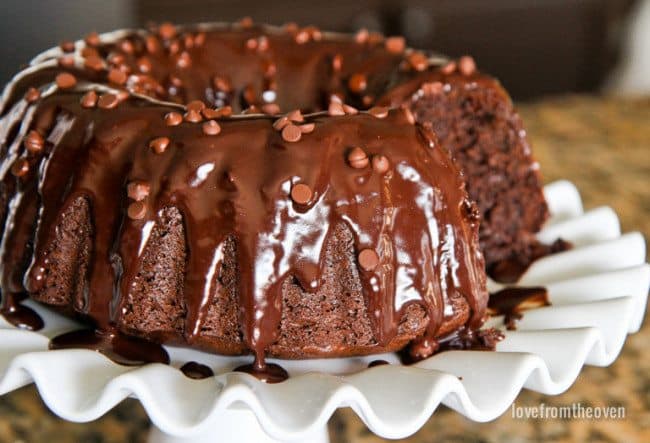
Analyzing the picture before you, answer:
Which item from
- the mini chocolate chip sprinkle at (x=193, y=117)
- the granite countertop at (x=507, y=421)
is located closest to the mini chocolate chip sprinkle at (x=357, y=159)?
the mini chocolate chip sprinkle at (x=193, y=117)

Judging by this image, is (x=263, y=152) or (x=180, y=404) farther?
(x=263, y=152)

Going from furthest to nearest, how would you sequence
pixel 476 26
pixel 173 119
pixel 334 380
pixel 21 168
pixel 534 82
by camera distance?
pixel 534 82
pixel 476 26
pixel 21 168
pixel 173 119
pixel 334 380

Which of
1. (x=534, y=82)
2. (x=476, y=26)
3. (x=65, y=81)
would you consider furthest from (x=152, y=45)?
(x=534, y=82)

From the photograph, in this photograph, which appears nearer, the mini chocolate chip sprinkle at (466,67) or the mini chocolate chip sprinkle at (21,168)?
the mini chocolate chip sprinkle at (21,168)

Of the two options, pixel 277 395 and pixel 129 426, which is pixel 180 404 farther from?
pixel 129 426

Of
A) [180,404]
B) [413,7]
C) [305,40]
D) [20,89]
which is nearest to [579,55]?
[413,7]

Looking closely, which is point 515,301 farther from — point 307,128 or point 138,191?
point 138,191

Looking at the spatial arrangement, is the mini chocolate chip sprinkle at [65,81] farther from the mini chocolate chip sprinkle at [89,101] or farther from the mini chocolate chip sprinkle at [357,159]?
the mini chocolate chip sprinkle at [357,159]
